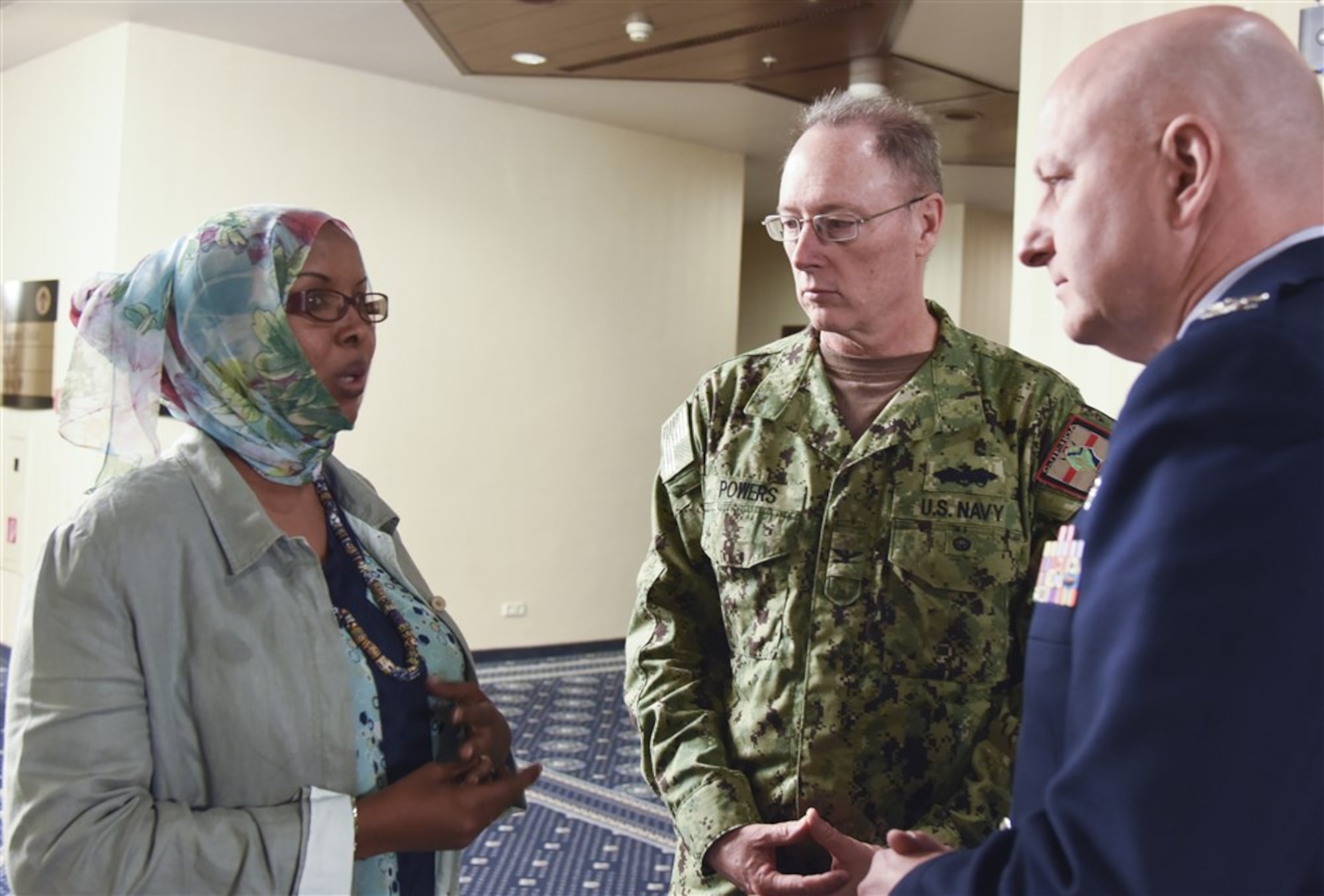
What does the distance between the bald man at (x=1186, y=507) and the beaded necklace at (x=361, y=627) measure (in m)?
0.74

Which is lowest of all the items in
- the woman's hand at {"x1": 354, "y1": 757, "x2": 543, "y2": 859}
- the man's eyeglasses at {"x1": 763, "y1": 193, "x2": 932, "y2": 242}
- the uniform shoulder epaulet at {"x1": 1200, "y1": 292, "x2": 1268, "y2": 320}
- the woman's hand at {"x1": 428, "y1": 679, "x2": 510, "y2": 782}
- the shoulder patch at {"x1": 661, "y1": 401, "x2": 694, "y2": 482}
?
the woman's hand at {"x1": 354, "y1": 757, "x2": 543, "y2": 859}

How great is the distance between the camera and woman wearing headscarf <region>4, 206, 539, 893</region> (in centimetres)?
128

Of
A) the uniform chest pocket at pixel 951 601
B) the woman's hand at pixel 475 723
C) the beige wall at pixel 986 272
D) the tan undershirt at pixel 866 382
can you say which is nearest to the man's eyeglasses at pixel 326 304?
the woman's hand at pixel 475 723

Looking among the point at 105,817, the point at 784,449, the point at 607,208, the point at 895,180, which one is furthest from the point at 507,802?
the point at 607,208

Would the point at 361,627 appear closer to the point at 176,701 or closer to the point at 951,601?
the point at 176,701

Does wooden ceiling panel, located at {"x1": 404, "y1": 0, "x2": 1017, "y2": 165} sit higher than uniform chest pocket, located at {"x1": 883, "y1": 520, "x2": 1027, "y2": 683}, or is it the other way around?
wooden ceiling panel, located at {"x1": 404, "y1": 0, "x2": 1017, "y2": 165}

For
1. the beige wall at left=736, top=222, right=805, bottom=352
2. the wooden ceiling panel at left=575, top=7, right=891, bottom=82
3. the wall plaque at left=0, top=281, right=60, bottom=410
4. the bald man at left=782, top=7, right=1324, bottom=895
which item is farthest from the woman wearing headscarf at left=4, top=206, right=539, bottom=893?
the beige wall at left=736, top=222, right=805, bottom=352

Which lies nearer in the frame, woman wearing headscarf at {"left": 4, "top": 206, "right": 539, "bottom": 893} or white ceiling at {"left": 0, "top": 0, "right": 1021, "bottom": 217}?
woman wearing headscarf at {"left": 4, "top": 206, "right": 539, "bottom": 893}

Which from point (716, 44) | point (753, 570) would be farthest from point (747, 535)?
point (716, 44)

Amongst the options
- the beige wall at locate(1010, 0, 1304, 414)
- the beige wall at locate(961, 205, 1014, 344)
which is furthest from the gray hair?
the beige wall at locate(961, 205, 1014, 344)

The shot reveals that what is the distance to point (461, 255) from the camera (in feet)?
24.2

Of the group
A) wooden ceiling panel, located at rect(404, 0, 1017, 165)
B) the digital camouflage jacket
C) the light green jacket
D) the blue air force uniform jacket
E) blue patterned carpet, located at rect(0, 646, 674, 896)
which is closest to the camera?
the blue air force uniform jacket

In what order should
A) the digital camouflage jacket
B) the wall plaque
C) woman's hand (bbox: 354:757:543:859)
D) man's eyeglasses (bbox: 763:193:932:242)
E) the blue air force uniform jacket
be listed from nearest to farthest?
1. the blue air force uniform jacket
2. woman's hand (bbox: 354:757:543:859)
3. the digital camouflage jacket
4. man's eyeglasses (bbox: 763:193:932:242)
5. the wall plaque

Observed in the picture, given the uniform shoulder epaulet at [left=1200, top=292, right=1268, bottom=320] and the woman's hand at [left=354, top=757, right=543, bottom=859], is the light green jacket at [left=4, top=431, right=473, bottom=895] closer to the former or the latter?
the woman's hand at [left=354, top=757, right=543, bottom=859]
